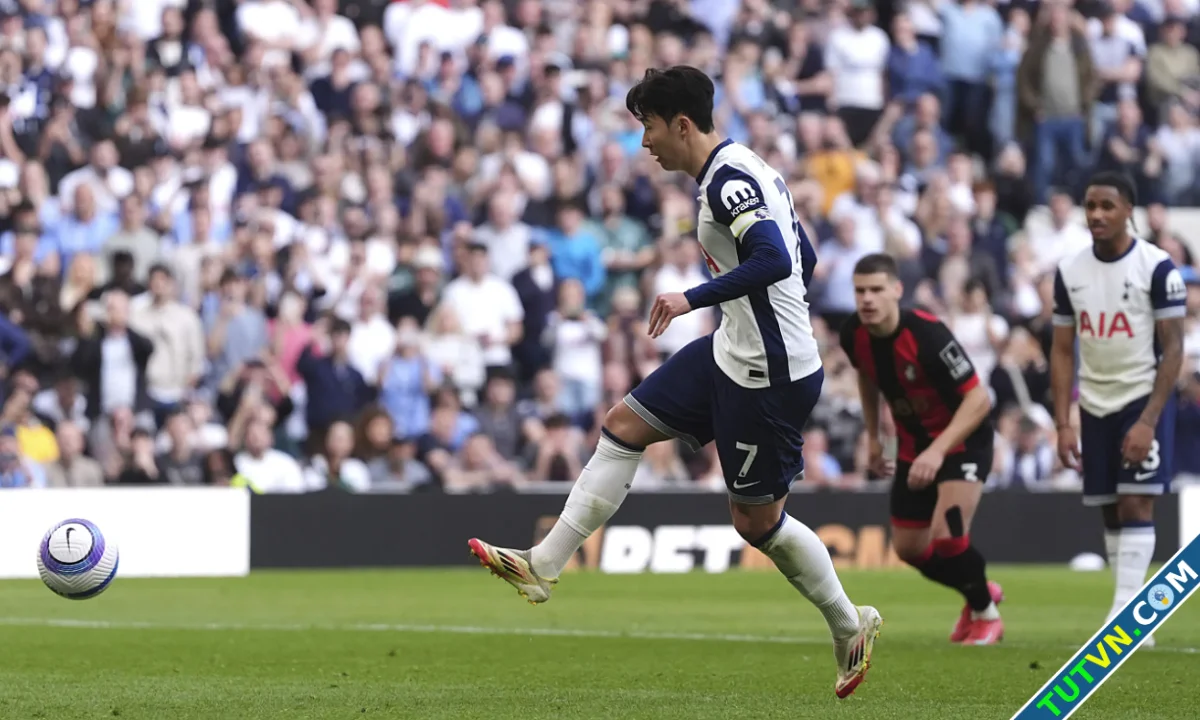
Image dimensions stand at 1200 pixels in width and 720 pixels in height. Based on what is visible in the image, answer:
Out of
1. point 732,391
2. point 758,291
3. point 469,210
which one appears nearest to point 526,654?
point 732,391

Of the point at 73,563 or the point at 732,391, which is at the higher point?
the point at 732,391

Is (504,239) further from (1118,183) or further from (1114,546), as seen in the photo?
(1118,183)

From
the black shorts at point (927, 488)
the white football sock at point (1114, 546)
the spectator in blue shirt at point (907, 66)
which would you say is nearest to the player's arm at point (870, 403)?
the black shorts at point (927, 488)

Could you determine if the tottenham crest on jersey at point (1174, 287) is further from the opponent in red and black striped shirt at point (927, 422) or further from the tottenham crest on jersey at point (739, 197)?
the tottenham crest on jersey at point (739, 197)

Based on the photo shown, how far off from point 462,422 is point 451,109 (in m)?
4.03

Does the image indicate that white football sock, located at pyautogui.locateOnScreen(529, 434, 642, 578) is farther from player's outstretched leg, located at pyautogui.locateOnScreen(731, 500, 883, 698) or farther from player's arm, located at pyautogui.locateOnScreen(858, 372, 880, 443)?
player's arm, located at pyautogui.locateOnScreen(858, 372, 880, 443)

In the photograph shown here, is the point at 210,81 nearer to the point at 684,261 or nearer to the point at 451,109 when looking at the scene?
the point at 451,109

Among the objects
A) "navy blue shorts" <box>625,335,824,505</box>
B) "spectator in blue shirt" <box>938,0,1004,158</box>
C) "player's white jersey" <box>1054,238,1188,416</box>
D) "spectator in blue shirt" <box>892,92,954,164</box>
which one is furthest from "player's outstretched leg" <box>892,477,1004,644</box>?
"spectator in blue shirt" <box>938,0,1004,158</box>

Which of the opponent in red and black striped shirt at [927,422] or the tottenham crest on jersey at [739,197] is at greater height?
the tottenham crest on jersey at [739,197]

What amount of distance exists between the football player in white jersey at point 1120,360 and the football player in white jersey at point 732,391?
3047mm

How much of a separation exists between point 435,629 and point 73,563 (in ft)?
9.13

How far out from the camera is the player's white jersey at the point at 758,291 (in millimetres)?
7652

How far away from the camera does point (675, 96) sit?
780cm

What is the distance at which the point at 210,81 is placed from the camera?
2088 cm
